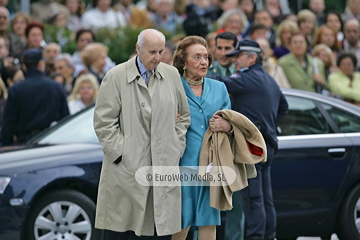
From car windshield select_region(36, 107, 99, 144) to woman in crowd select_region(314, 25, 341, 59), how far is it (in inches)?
277

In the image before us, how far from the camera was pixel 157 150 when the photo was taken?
5770mm

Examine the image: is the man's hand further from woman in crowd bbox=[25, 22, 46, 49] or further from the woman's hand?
the woman's hand

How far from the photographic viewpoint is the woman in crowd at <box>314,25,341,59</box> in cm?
1429

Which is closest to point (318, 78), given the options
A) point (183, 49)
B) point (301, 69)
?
point (301, 69)

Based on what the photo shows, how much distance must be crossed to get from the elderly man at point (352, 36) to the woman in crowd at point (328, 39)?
0.90ft

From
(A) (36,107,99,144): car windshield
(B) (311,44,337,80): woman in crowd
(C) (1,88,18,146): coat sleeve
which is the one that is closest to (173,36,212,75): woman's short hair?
(A) (36,107,99,144): car windshield

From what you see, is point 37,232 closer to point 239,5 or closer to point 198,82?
point 198,82

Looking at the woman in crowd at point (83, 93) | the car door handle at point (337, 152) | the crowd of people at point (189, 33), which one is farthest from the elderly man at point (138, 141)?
the woman in crowd at point (83, 93)

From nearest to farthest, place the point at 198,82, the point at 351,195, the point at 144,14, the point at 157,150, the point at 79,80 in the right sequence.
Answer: the point at 157,150
the point at 198,82
the point at 351,195
the point at 79,80
the point at 144,14

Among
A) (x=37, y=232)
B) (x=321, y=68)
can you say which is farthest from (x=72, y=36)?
(x=37, y=232)

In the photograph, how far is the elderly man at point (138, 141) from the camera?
5.72 m

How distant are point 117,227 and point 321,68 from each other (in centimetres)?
715

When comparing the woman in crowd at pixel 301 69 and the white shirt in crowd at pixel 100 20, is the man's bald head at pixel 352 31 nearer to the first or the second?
the woman in crowd at pixel 301 69

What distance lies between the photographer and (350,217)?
7.94 metres
